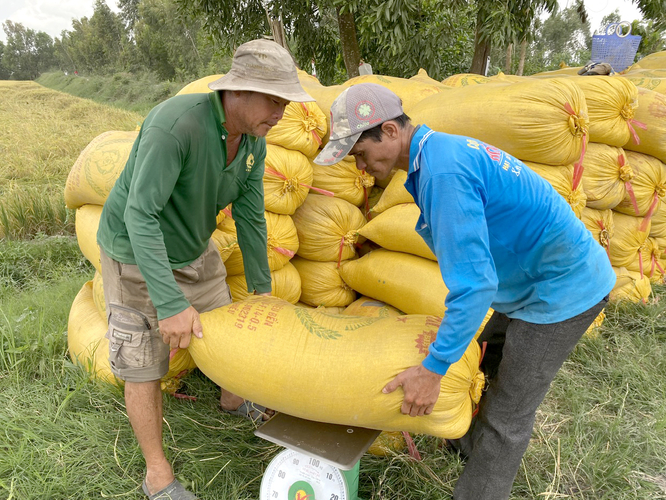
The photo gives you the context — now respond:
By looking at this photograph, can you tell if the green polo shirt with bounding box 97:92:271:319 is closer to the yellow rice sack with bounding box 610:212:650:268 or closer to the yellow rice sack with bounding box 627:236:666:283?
the yellow rice sack with bounding box 610:212:650:268

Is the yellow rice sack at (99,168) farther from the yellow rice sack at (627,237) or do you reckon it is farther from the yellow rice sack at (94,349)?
the yellow rice sack at (627,237)

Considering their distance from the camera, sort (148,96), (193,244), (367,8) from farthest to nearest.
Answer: (148,96) < (367,8) < (193,244)

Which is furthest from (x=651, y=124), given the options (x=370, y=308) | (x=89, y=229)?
(x=89, y=229)

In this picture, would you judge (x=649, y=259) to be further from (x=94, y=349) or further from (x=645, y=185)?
(x=94, y=349)

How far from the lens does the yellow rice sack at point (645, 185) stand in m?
3.03

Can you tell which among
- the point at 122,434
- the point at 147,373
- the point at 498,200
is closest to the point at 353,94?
the point at 498,200

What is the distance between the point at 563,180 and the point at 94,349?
266cm

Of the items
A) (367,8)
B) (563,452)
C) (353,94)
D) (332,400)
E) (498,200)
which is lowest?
(563,452)

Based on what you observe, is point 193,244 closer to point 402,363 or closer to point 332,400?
point 332,400

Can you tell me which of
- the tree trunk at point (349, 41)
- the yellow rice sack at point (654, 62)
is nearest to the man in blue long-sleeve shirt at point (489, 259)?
the yellow rice sack at point (654, 62)

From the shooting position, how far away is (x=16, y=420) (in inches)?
82.0

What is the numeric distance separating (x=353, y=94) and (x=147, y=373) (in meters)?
1.29

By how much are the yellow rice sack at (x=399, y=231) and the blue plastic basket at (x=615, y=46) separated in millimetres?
3261

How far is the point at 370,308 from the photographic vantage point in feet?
8.85
